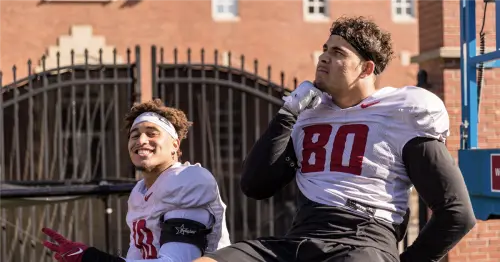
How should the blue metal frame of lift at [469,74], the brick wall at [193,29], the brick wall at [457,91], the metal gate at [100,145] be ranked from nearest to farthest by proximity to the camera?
the blue metal frame of lift at [469,74] → the brick wall at [457,91] → the metal gate at [100,145] → the brick wall at [193,29]

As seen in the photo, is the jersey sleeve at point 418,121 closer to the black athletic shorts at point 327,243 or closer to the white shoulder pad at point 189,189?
the black athletic shorts at point 327,243

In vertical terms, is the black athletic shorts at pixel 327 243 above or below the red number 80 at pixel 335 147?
below

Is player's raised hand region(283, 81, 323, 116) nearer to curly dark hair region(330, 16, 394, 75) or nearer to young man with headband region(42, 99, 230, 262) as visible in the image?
curly dark hair region(330, 16, 394, 75)

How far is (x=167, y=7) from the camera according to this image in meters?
13.2

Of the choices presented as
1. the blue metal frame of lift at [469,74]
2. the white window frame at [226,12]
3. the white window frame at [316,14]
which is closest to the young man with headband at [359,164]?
the blue metal frame of lift at [469,74]

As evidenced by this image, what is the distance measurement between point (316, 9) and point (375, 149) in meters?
11.5

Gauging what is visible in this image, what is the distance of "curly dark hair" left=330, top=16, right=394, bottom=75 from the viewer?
2.94 meters

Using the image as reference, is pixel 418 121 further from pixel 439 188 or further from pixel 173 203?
pixel 173 203

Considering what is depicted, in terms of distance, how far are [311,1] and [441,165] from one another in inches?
458

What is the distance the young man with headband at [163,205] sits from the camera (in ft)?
9.93

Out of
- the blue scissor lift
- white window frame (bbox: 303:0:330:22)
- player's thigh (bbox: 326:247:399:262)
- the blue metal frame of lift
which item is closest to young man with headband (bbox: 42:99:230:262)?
player's thigh (bbox: 326:247:399:262)

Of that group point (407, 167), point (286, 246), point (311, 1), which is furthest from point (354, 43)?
point (311, 1)

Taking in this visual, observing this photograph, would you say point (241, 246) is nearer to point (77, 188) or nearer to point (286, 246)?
point (286, 246)

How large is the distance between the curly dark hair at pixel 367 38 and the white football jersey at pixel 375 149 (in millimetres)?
141
